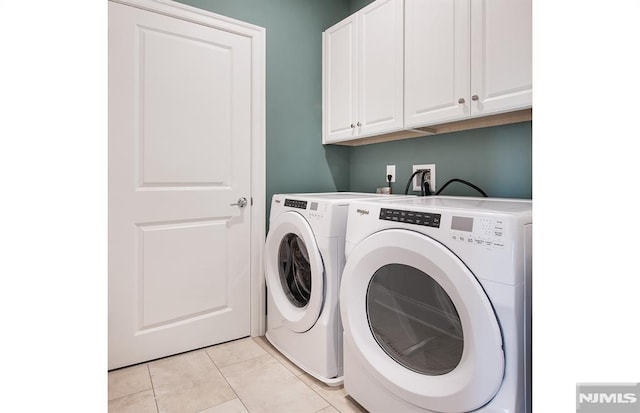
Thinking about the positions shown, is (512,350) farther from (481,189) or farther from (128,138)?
(128,138)

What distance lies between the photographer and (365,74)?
7.14ft

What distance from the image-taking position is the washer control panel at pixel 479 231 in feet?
3.35

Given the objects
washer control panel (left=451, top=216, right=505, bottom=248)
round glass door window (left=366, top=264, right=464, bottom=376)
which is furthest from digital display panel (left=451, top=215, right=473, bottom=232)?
round glass door window (left=366, top=264, right=464, bottom=376)

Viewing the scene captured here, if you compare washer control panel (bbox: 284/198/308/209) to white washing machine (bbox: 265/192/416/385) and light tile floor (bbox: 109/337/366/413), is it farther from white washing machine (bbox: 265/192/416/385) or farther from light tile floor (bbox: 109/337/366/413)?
light tile floor (bbox: 109/337/366/413)

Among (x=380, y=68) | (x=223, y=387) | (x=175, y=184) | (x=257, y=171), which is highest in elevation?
(x=380, y=68)

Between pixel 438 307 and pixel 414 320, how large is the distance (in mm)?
142

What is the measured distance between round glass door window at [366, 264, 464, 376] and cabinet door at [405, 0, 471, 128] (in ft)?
2.92

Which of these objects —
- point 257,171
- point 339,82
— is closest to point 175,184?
point 257,171

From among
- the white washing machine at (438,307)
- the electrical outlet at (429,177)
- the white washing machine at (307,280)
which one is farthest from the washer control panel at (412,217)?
the electrical outlet at (429,177)

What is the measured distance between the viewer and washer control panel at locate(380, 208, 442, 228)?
1.19 metres

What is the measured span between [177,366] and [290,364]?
638 millimetres

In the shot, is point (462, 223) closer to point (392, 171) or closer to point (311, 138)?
point (392, 171)
